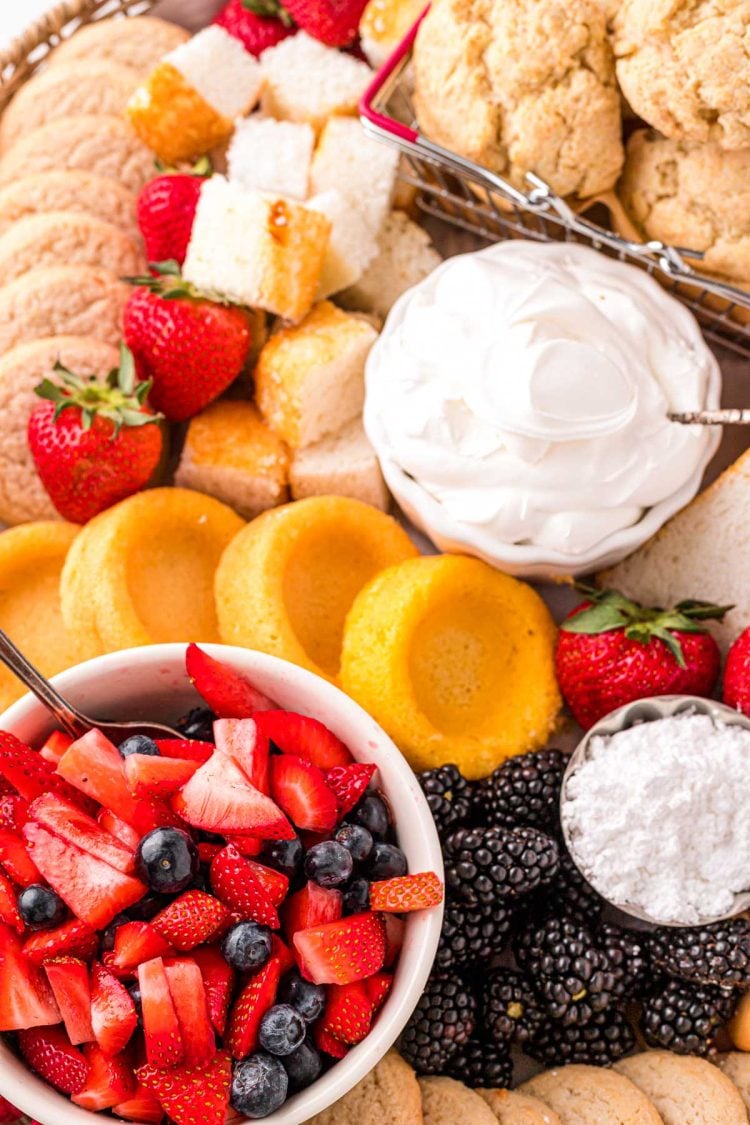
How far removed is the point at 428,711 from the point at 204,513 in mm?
574

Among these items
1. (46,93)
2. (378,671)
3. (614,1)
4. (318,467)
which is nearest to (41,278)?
(46,93)

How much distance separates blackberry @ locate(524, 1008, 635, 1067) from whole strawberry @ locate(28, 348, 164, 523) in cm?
124

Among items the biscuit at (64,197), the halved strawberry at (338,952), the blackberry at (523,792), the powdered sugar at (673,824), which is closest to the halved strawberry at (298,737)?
the halved strawberry at (338,952)

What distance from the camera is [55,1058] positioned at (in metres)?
1.48

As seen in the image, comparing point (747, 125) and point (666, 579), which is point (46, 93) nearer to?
point (747, 125)

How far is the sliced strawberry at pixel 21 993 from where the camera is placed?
1.45m

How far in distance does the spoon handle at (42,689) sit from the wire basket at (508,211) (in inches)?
44.8

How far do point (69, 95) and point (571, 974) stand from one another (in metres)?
1.97

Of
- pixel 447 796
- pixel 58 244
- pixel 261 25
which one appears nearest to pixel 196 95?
pixel 261 25

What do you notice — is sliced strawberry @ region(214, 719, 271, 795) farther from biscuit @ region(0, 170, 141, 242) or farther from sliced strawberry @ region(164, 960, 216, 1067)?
biscuit @ region(0, 170, 141, 242)

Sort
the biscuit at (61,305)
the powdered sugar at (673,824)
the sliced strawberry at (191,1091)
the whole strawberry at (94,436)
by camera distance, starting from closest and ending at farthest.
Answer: the sliced strawberry at (191,1091)
the powdered sugar at (673,824)
the whole strawberry at (94,436)
the biscuit at (61,305)

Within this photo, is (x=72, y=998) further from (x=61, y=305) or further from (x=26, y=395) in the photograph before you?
(x=61, y=305)

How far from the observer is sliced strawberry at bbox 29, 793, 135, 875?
149 cm

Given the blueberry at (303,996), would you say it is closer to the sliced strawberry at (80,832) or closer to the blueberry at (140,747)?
the sliced strawberry at (80,832)
